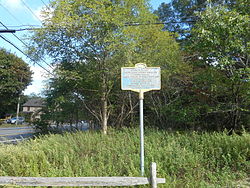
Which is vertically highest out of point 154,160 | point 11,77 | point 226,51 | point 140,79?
point 11,77

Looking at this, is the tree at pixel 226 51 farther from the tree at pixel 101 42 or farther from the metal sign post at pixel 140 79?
the metal sign post at pixel 140 79

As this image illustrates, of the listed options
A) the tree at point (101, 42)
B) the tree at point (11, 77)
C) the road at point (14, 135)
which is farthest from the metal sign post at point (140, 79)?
the tree at point (11, 77)

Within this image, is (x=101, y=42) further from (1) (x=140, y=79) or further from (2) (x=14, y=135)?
(2) (x=14, y=135)

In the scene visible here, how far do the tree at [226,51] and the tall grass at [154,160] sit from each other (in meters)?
2.05

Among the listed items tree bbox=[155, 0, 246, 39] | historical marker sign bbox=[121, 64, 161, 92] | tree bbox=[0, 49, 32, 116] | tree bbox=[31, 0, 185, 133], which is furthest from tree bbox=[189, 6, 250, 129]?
tree bbox=[0, 49, 32, 116]

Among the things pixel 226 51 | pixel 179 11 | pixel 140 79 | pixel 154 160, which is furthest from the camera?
pixel 179 11

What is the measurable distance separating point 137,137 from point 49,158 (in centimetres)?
302

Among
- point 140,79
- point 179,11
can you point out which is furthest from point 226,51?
point 179,11

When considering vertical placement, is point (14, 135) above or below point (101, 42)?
below

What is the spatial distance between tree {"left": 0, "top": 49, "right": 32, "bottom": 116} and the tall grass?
111 feet

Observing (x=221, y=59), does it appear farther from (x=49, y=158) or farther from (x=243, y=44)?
(x=49, y=158)

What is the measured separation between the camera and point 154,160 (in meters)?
4.95

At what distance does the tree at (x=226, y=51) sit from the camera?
6.19 meters

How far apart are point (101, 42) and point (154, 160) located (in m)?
4.36
